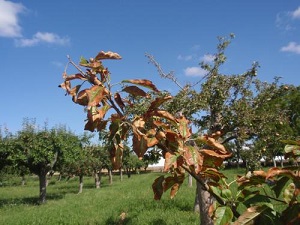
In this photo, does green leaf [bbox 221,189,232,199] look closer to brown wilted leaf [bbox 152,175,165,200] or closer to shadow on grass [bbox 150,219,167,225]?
brown wilted leaf [bbox 152,175,165,200]

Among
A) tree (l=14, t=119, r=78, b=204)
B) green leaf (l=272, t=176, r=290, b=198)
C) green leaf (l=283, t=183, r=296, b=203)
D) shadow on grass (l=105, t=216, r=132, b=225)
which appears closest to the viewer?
green leaf (l=283, t=183, r=296, b=203)

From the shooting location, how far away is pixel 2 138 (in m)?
20.3

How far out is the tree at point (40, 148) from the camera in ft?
63.6

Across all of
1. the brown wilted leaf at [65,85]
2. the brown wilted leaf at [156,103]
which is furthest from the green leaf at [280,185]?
the brown wilted leaf at [65,85]

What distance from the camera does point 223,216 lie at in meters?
1.21

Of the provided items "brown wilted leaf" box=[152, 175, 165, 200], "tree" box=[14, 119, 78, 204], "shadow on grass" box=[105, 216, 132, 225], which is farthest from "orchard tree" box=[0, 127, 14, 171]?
"brown wilted leaf" box=[152, 175, 165, 200]

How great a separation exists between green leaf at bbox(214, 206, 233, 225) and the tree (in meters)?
19.2

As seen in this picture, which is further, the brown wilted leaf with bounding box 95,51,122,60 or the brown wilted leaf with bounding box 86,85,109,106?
the brown wilted leaf with bounding box 95,51,122,60

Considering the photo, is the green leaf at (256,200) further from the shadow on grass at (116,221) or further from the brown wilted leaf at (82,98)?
the shadow on grass at (116,221)

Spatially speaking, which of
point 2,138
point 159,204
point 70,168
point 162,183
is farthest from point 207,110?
point 70,168

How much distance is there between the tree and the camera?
19391 mm

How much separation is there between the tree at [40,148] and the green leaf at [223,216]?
1918 cm

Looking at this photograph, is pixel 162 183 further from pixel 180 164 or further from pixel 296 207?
pixel 296 207

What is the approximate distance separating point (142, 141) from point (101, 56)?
35cm
